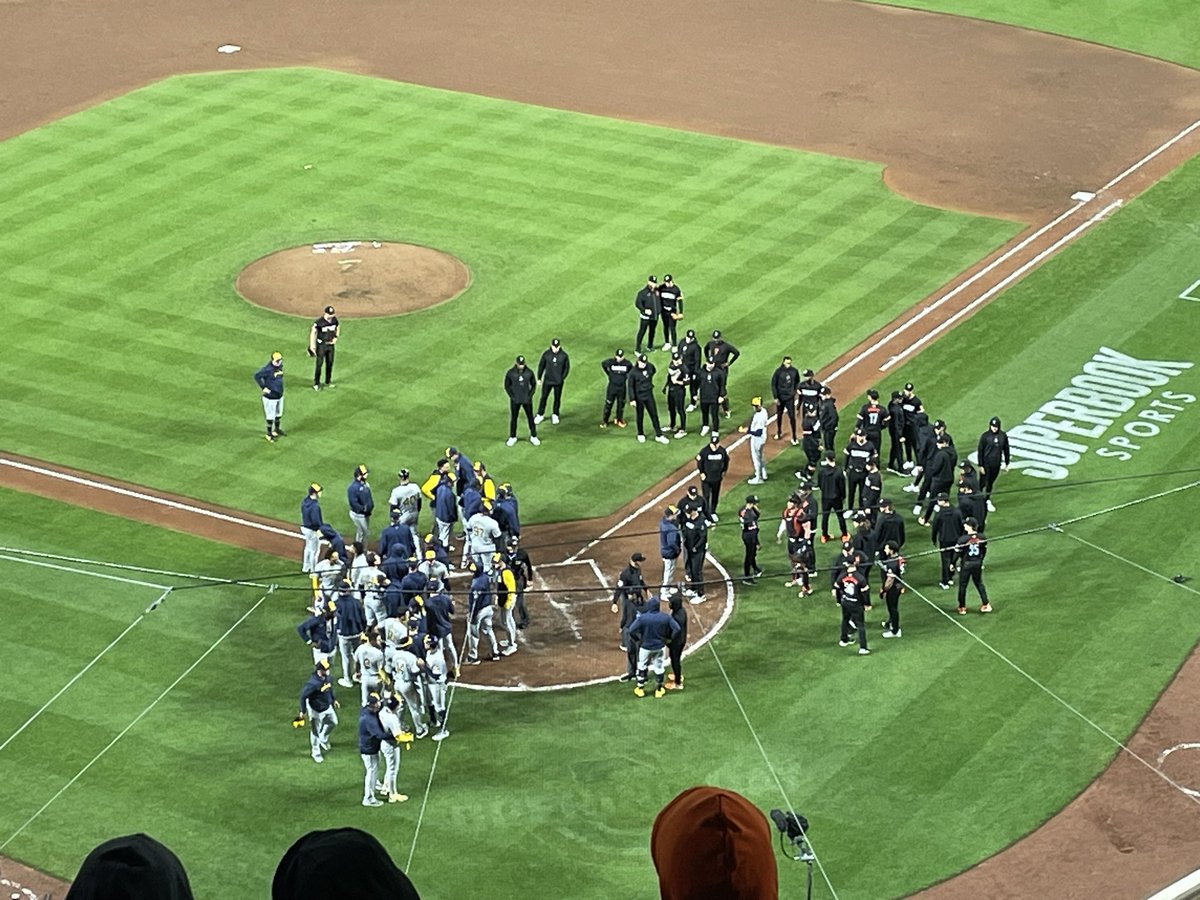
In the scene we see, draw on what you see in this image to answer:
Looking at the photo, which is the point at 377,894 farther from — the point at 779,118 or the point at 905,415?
the point at 779,118

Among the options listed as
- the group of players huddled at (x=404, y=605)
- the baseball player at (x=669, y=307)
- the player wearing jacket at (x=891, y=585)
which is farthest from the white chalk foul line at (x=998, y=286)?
the group of players huddled at (x=404, y=605)

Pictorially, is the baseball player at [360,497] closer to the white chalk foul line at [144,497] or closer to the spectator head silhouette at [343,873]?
the white chalk foul line at [144,497]

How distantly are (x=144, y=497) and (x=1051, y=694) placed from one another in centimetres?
1411

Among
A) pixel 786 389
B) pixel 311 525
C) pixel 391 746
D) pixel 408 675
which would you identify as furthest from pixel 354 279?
pixel 391 746

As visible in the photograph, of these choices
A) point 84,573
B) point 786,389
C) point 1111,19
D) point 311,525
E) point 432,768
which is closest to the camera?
point 432,768

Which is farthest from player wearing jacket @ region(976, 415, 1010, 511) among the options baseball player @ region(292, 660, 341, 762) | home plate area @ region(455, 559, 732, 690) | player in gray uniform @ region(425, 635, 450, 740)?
baseball player @ region(292, 660, 341, 762)

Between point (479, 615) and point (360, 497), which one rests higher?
point (479, 615)

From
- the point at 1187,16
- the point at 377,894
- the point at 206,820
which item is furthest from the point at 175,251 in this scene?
the point at 377,894

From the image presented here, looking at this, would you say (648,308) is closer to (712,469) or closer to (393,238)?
(712,469)

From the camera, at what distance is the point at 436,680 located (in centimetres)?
2398

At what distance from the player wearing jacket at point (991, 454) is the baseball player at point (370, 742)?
10.7m

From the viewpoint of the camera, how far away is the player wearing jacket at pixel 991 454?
29.1m

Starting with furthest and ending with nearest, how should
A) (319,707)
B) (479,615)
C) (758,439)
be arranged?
(758,439)
(479,615)
(319,707)

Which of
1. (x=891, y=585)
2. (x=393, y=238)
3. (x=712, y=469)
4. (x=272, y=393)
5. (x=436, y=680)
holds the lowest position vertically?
(x=393, y=238)
